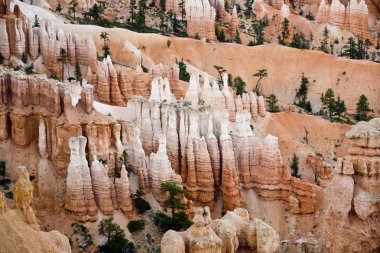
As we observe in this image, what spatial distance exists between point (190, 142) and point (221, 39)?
50.5m

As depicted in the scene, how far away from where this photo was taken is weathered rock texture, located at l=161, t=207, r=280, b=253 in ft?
96.5

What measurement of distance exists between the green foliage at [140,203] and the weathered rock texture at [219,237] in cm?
1630

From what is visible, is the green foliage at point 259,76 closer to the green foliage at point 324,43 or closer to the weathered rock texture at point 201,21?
the weathered rock texture at point 201,21

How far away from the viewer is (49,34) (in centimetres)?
7062

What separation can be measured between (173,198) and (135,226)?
11.9 ft

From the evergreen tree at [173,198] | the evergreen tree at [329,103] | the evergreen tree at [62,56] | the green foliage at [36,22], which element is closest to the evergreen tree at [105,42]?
the green foliage at [36,22]

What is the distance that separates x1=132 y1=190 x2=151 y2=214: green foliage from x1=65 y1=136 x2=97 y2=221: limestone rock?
339 cm

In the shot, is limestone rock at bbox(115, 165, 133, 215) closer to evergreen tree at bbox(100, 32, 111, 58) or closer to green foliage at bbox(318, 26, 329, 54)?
evergreen tree at bbox(100, 32, 111, 58)

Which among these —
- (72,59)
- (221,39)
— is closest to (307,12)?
(221,39)

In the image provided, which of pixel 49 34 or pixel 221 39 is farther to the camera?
pixel 221 39

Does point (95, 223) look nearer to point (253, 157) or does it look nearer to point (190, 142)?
point (190, 142)

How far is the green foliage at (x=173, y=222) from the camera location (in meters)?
48.0

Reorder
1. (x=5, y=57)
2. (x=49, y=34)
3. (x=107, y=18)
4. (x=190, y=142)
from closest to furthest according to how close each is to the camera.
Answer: (x=190, y=142)
(x=5, y=57)
(x=49, y=34)
(x=107, y=18)

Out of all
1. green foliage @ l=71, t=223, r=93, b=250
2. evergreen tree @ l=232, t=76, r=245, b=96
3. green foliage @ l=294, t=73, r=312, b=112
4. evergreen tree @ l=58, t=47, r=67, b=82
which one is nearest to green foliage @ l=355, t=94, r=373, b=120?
green foliage @ l=294, t=73, r=312, b=112
